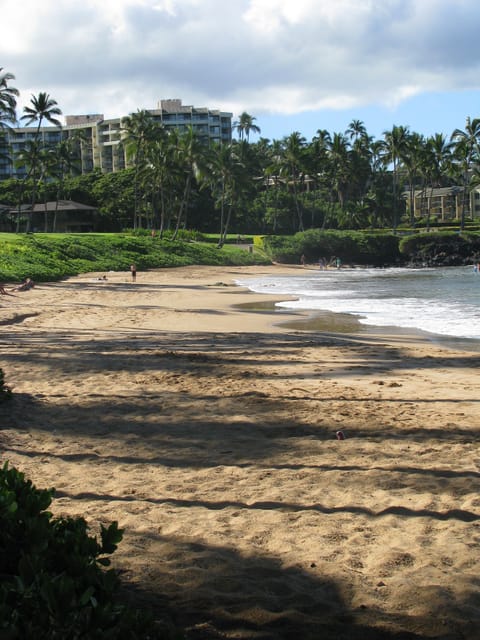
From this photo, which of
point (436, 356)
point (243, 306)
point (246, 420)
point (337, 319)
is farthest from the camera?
point (243, 306)

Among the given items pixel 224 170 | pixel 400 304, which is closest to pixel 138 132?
pixel 224 170

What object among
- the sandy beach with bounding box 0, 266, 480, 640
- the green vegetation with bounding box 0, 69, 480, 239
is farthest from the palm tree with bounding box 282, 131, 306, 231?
the sandy beach with bounding box 0, 266, 480, 640

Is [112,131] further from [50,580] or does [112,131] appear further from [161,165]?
[50,580]

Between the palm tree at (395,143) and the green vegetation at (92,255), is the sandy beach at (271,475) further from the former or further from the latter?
the palm tree at (395,143)

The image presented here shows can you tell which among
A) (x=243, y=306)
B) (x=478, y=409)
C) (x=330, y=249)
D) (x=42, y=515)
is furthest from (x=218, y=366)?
(x=330, y=249)

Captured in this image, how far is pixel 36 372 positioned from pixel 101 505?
18.0 feet

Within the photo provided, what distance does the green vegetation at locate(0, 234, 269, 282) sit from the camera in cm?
3747

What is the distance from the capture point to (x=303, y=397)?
8.74m

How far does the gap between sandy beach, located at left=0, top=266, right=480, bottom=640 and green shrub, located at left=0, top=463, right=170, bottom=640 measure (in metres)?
0.93

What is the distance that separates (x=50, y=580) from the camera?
2453 mm

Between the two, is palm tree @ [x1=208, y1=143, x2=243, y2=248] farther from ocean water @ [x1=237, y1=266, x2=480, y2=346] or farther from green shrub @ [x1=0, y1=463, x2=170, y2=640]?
green shrub @ [x1=0, y1=463, x2=170, y2=640]

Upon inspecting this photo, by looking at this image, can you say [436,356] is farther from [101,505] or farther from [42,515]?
[42,515]

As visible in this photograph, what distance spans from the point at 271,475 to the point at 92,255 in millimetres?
45033

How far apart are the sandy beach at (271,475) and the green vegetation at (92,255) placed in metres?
25.1
